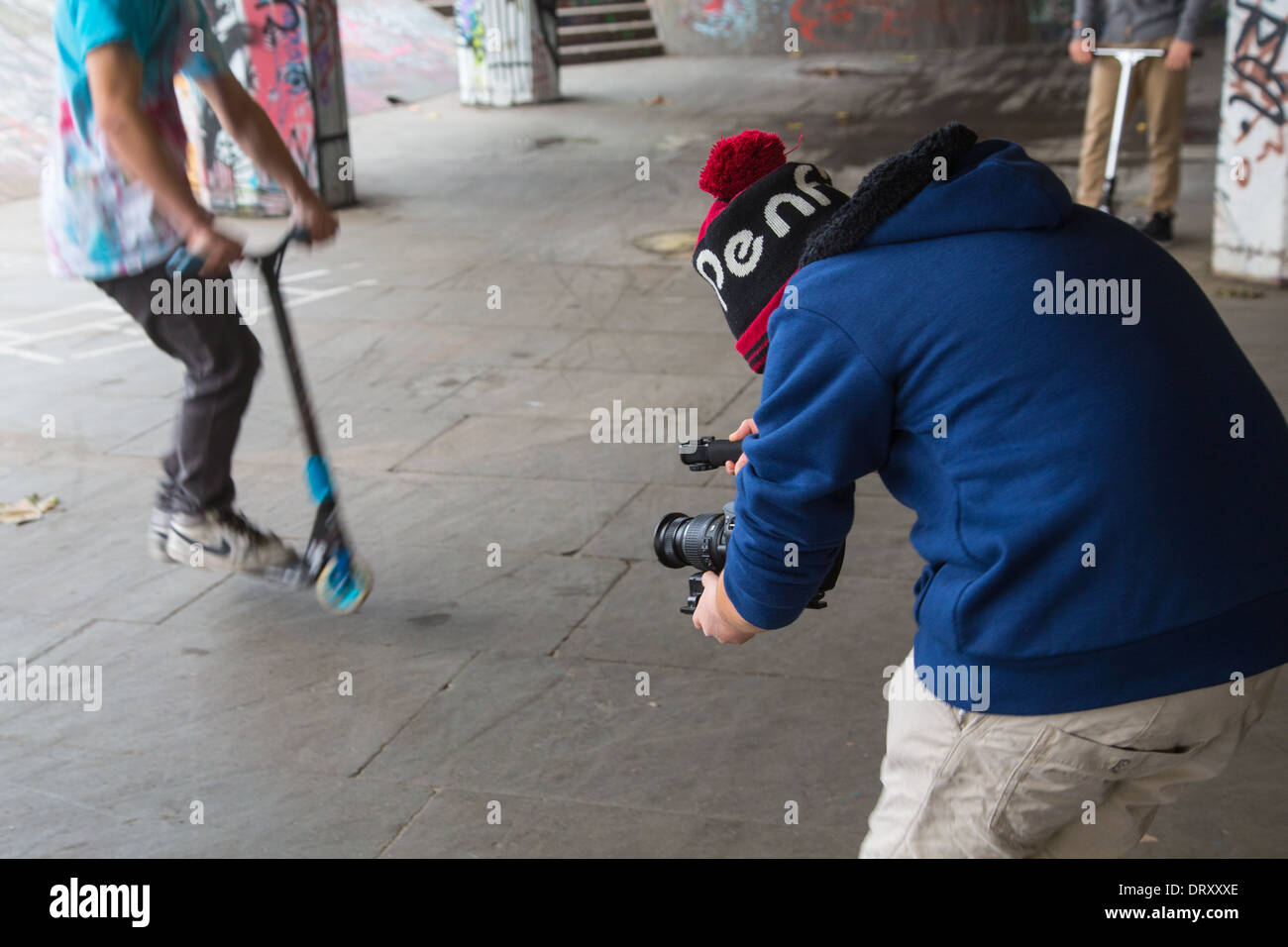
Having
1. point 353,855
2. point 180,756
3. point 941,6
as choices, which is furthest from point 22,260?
point 941,6

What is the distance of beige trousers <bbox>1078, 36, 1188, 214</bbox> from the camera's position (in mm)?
8297

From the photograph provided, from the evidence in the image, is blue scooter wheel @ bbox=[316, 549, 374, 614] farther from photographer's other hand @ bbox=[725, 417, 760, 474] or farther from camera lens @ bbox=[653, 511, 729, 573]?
photographer's other hand @ bbox=[725, 417, 760, 474]

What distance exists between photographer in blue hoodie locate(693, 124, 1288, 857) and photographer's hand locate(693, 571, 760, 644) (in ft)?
0.44

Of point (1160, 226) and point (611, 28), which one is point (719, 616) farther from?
point (611, 28)

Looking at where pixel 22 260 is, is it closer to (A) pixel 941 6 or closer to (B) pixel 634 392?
(B) pixel 634 392

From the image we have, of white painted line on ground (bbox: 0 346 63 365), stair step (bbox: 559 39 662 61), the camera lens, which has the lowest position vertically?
stair step (bbox: 559 39 662 61)

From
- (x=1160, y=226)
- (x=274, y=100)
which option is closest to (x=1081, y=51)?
(x=1160, y=226)

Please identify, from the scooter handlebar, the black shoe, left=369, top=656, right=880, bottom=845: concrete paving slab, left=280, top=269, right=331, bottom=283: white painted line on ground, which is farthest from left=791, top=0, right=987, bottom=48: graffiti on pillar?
left=369, top=656, right=880, bottom=845: concrete paving slab

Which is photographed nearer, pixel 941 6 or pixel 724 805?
pixel 724 805

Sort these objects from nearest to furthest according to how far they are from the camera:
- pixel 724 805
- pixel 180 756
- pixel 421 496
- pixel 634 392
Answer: pixel 724 805 → pixel 180 756 → pixel 421 496 → pixel 634 392

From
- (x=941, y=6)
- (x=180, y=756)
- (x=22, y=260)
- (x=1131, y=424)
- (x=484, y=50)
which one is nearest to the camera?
(x=1131, y=424)
